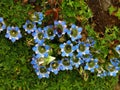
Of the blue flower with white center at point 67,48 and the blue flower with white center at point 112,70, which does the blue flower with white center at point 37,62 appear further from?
the blue flower with white center at point 112,70

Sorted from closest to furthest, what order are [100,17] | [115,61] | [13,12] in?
[13,12] < [115,61] < [100,17]

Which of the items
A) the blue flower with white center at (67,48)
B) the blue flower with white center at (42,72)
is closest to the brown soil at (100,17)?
the blue flower with white center at (67,48)

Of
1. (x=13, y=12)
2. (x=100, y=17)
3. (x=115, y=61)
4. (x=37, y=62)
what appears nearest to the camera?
(x=37, y=62)

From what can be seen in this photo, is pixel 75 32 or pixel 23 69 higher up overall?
pixel 75 32

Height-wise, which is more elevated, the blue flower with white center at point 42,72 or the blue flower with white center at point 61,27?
the blue flower with white center at point 61,27

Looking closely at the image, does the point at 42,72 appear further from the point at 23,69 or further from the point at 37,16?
the point at 37,16

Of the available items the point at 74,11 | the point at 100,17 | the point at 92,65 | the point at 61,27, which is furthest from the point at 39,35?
the point at 100,17

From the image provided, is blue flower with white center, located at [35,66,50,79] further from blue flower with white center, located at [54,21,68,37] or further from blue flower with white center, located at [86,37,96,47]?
blue flower with white center, located at [86,37,96,47]
